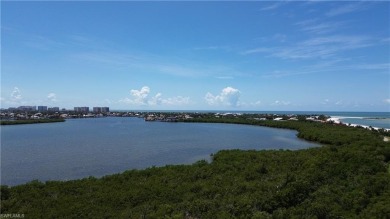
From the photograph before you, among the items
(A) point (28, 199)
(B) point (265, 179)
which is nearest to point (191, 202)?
(B) point (265, 179)

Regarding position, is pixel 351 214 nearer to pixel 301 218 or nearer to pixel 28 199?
pixel 301 218

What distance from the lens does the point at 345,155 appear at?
23.7 m

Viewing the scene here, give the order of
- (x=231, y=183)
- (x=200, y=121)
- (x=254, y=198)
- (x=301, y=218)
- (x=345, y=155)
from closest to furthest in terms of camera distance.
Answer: (x=301, y=218), (x=254, y=198), (x=231, y=183), (x=345, y=155), (x=200, y=121)

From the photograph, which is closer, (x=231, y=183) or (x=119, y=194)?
(x=119, y=194)

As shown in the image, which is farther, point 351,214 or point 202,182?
point 202,182

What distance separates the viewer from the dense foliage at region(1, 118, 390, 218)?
46.0ft

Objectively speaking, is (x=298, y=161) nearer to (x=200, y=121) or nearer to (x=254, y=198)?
(x=254, y=198)

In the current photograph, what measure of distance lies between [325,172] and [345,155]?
16.4 feet

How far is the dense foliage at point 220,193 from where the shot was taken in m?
14.0

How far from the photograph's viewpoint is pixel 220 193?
55.8 feet

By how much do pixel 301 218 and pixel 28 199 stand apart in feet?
42.9

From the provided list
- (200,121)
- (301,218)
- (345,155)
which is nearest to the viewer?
(301,218)

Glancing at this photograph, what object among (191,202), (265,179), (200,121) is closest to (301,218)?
(191,202)

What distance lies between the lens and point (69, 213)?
1409cm
